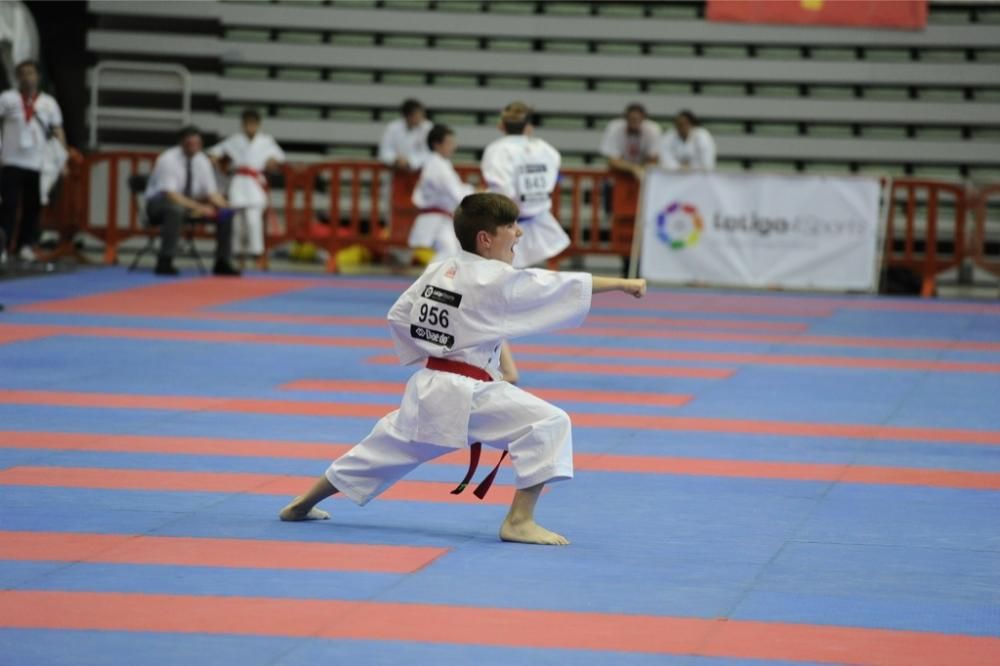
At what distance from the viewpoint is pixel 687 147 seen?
20328 mm

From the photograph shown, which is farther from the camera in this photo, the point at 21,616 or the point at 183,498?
the point at 183,498

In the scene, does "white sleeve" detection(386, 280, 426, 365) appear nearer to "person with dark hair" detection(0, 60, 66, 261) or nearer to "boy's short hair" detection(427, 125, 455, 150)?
"boy's short hair" detection(427, 125, 455, 150)

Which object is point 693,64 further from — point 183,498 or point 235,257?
point 183,498

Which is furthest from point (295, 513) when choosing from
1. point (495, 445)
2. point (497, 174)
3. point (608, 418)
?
point (497, 174)

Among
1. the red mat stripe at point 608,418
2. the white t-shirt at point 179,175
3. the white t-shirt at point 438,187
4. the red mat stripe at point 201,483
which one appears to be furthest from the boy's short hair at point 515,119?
the white t-shirt at point 179,175

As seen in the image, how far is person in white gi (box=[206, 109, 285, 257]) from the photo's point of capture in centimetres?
2025

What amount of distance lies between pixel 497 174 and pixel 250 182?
29.0 feet

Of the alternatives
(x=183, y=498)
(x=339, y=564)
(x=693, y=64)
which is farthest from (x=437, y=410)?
(x=693, y=64)

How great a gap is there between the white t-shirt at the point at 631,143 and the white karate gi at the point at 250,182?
391cm

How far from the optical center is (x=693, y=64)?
77.5 feet

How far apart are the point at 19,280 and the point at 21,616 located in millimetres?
→ 13408

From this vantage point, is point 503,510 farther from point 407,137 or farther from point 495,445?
point 407,137

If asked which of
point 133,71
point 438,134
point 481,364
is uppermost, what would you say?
point 133,71

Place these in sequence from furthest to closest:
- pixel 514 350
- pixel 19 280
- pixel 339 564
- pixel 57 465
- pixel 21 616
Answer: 1. pixel 19 280
2. pixel 514 350
3. pixel 57 465
4. pixel 339 564
5. pixel 21 616
